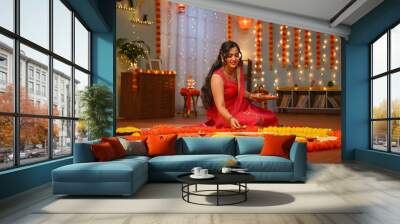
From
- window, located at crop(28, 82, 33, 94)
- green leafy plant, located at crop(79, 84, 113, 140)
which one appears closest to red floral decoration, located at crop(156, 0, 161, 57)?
green leafy plant, located at crop(79, 84, 113, 140)

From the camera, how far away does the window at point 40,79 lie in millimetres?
4793

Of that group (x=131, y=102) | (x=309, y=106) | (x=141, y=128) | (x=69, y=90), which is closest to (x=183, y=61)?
(x=131, y=102)

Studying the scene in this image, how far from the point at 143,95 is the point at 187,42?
2.48 meters

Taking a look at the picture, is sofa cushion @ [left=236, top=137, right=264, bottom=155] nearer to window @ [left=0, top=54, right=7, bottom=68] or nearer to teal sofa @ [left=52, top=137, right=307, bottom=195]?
teal sofa @ [left=52, top=137, right=307, bottom=195]

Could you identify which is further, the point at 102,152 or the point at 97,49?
the point at 97,49

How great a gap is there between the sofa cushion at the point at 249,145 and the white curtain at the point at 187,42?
6.16 m

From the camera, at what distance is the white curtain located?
506 inches

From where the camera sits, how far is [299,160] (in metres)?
5.78

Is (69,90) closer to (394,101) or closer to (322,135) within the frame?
(394,101)

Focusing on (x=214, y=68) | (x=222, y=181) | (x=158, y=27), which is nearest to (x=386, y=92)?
(x=214, y=68)

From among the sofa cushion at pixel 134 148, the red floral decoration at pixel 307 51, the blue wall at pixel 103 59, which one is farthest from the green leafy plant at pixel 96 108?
the red floral decoration at pixel 307 51

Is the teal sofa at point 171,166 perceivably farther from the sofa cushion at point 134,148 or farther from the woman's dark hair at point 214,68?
the woman's dark hair at point 214,68

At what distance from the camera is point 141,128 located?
10648 mm

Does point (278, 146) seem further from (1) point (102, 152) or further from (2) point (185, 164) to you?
(1) point (102, 152)
